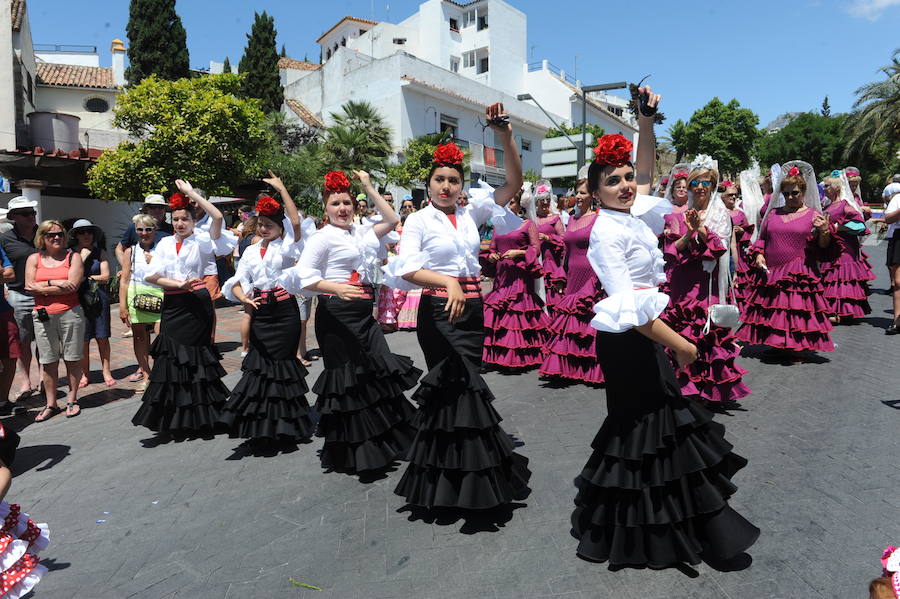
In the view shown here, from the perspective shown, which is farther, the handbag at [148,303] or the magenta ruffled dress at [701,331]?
Answer: the handbag at [148,303]

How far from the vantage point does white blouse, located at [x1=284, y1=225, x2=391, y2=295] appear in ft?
14.8

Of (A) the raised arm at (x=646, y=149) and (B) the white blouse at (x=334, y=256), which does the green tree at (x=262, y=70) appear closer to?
(B) the white blouse at (x=334, y=256)

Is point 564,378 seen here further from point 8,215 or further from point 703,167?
point 8,215

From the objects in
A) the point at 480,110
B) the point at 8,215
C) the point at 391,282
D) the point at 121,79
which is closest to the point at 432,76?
the point at 480,110

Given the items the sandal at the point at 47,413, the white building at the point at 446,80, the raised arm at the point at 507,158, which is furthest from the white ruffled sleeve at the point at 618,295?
the white building at the point at 446,80

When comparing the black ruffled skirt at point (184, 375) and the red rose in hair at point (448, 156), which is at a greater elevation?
the red rose in hair at point (448, 156)

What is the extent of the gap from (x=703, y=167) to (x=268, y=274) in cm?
426

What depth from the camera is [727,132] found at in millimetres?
56719

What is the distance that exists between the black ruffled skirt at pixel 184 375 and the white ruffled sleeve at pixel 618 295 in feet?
13.8

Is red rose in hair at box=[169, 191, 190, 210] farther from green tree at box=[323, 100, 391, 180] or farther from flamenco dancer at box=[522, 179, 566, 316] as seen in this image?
green tree at box=[323, 100, 391, 180]

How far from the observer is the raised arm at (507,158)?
356 centimetres

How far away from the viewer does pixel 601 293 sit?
6.27 meters

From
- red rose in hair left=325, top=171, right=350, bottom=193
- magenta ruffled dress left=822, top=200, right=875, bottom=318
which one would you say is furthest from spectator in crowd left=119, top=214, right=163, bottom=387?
magenta ruffled dress left=822, top=200, right=875, bottom=318

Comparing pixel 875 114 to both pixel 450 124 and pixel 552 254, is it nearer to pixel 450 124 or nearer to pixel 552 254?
pixel 450 124
